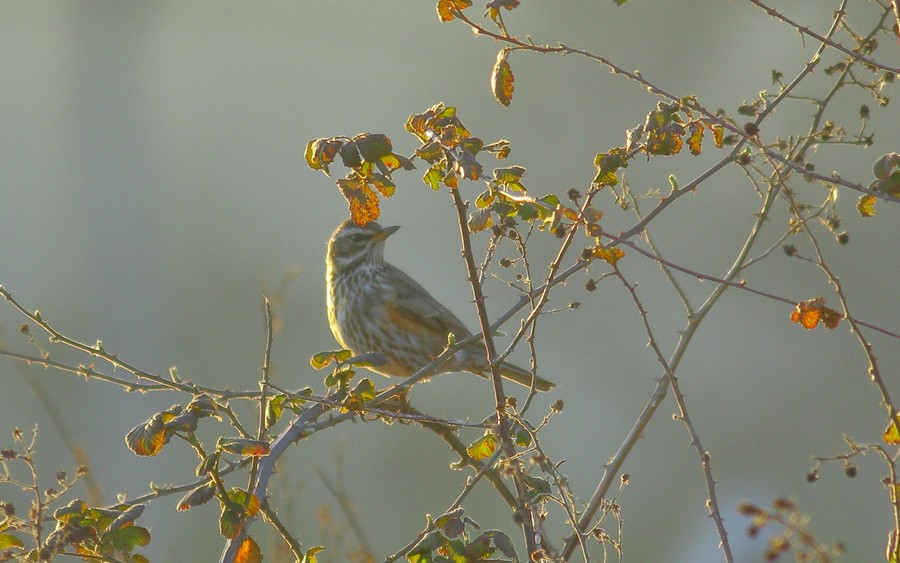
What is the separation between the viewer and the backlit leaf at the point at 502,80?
8.72 feet

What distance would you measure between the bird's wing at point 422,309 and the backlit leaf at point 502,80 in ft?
11.6

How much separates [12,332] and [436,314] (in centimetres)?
796

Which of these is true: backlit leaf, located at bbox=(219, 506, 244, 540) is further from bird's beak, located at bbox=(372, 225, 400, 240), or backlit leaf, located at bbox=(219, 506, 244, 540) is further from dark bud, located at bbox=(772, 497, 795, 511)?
bird's beak, located at bbox=(372, 225, 400, 240)

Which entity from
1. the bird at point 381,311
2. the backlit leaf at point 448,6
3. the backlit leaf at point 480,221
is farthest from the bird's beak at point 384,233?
the backlit leaf at point 448,6

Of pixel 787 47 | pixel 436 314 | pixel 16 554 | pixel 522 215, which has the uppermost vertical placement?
pixel 787 47

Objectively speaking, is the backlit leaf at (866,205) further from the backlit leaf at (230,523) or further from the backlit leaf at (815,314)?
the backlit leaf at (230,523)

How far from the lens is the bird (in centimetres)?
604

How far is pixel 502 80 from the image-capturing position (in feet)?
8.79

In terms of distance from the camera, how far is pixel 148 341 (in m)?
12.3

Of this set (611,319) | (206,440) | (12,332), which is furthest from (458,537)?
(12,332)

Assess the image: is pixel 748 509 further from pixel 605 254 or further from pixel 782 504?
pixel 605 254

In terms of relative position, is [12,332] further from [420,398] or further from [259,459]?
[259,459]

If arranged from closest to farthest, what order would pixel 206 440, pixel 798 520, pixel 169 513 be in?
pixel 798 520, pixel 206 440, pixel 169 513

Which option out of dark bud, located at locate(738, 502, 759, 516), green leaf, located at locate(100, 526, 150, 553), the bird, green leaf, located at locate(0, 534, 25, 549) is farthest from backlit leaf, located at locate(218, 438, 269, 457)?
the bird
